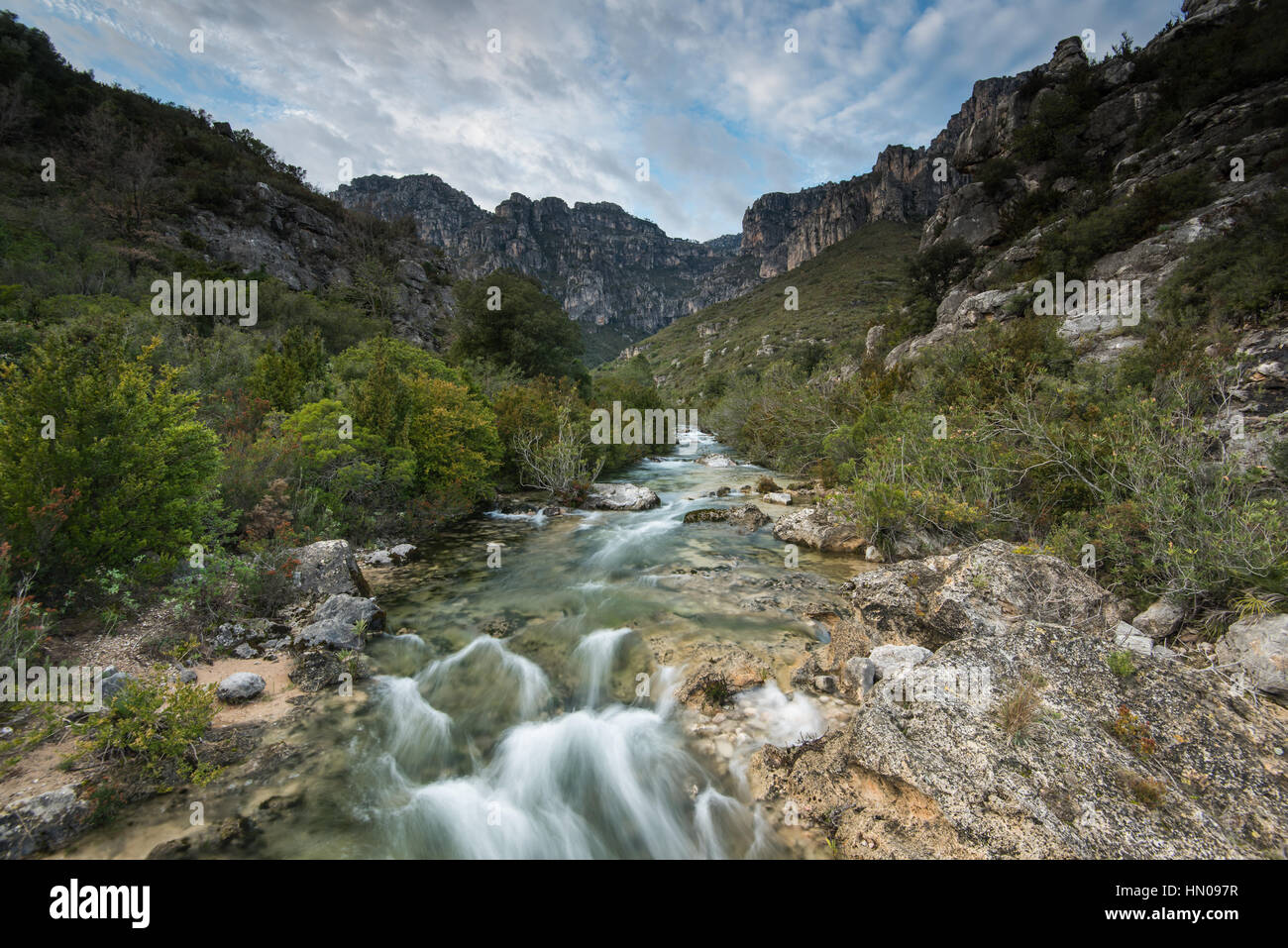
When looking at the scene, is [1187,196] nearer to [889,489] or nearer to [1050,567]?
[889,489]

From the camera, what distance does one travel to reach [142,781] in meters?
4.15

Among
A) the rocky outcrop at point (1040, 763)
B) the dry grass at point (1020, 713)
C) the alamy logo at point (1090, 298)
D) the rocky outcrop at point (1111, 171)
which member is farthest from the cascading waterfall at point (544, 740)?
the alamy logo at point (1090, 298)

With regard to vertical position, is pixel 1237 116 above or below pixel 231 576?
above

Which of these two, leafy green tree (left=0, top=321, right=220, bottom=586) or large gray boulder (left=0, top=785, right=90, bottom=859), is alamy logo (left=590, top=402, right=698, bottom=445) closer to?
leafy green tree (left=0, top=321, right=220, bottom=586)

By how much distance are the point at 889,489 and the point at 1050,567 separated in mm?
3854

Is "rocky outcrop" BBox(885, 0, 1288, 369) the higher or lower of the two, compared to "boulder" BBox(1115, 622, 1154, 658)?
higher

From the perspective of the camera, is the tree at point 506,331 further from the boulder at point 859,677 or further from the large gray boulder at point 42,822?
the large gray boulder at point 42,822

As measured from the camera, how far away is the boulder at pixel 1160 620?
239 inches

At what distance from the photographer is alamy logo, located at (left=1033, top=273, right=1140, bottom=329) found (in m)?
15.0
